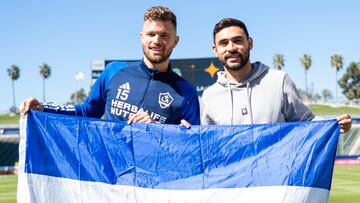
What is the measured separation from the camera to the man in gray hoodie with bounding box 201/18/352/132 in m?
4.92

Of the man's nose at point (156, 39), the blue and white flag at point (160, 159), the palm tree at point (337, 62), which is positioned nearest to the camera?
the man's nose at point (156, 39)

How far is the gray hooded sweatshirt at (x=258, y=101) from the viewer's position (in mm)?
4965

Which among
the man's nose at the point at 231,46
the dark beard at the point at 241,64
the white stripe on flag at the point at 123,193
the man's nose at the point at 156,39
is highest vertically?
the man's nose at the point at 156,39

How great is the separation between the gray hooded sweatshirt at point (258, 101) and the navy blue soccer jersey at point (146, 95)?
26 cm

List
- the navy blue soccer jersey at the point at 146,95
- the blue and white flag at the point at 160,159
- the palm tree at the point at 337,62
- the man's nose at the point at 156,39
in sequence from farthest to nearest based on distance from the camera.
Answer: the palm tree at the point at 337,62, the navy blue soccer jersey at the point at 146,95, the blue and white flag at the point at 160,159, the man's nose at the point at 156,39

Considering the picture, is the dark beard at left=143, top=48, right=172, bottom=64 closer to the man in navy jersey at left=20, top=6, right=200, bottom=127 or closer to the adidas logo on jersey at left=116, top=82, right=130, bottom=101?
the man in navy jersey at left=20, top=6, right=200, bottom=127

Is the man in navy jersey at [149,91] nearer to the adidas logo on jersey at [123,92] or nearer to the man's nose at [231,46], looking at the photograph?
the adidas logo on jersey at [123,92]

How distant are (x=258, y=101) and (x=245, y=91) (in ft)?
0.55

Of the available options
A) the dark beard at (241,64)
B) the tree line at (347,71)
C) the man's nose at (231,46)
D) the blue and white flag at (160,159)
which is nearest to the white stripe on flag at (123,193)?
the blue and white flag at (160,159)

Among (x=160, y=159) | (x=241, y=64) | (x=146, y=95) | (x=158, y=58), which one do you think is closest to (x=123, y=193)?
(x=160, y=159)

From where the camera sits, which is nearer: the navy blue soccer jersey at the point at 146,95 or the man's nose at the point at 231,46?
the man's nose at the point at 231,46

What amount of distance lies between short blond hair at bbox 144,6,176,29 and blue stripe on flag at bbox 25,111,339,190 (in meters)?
1.03

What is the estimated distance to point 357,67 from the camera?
10031 centimetres

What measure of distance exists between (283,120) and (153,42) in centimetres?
153
